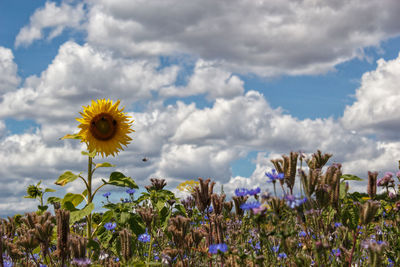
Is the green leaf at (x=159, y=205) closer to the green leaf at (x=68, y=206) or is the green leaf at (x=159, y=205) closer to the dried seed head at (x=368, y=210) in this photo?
the green leaf at (x=68, y=206)

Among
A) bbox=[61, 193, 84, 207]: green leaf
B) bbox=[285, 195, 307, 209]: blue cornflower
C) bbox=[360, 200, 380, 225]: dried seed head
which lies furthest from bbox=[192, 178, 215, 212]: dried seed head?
bbox=[61, 193, 84, 207]: green leaf

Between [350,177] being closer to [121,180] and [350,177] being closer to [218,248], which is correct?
[218,248]

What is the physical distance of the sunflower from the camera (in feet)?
21.2

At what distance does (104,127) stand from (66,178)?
1.20 metres

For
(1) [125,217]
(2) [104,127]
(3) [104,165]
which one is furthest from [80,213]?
(2) [104,127]

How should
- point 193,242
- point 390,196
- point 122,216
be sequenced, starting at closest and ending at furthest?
1. point 193,242
2. point 122,216
3. point 390,196

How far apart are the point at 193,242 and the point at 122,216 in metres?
1.55

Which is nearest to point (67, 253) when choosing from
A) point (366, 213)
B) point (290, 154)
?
point (290, 154)

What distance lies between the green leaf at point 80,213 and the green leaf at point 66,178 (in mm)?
516

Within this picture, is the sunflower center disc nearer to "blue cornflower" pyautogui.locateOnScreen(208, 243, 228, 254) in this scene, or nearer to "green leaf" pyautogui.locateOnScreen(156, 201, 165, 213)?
"green leaf" pyautogui.locateOnScreen(156, 201, 165, 213)

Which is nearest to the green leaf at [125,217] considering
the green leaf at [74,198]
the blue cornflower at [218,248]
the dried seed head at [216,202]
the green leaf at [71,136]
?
the green leaf at [74,198]

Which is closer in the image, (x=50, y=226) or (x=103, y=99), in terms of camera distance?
(x=50, y=226)

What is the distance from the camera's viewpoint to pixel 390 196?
5.95 m

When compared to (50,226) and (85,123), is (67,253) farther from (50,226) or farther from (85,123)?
(85,123)
